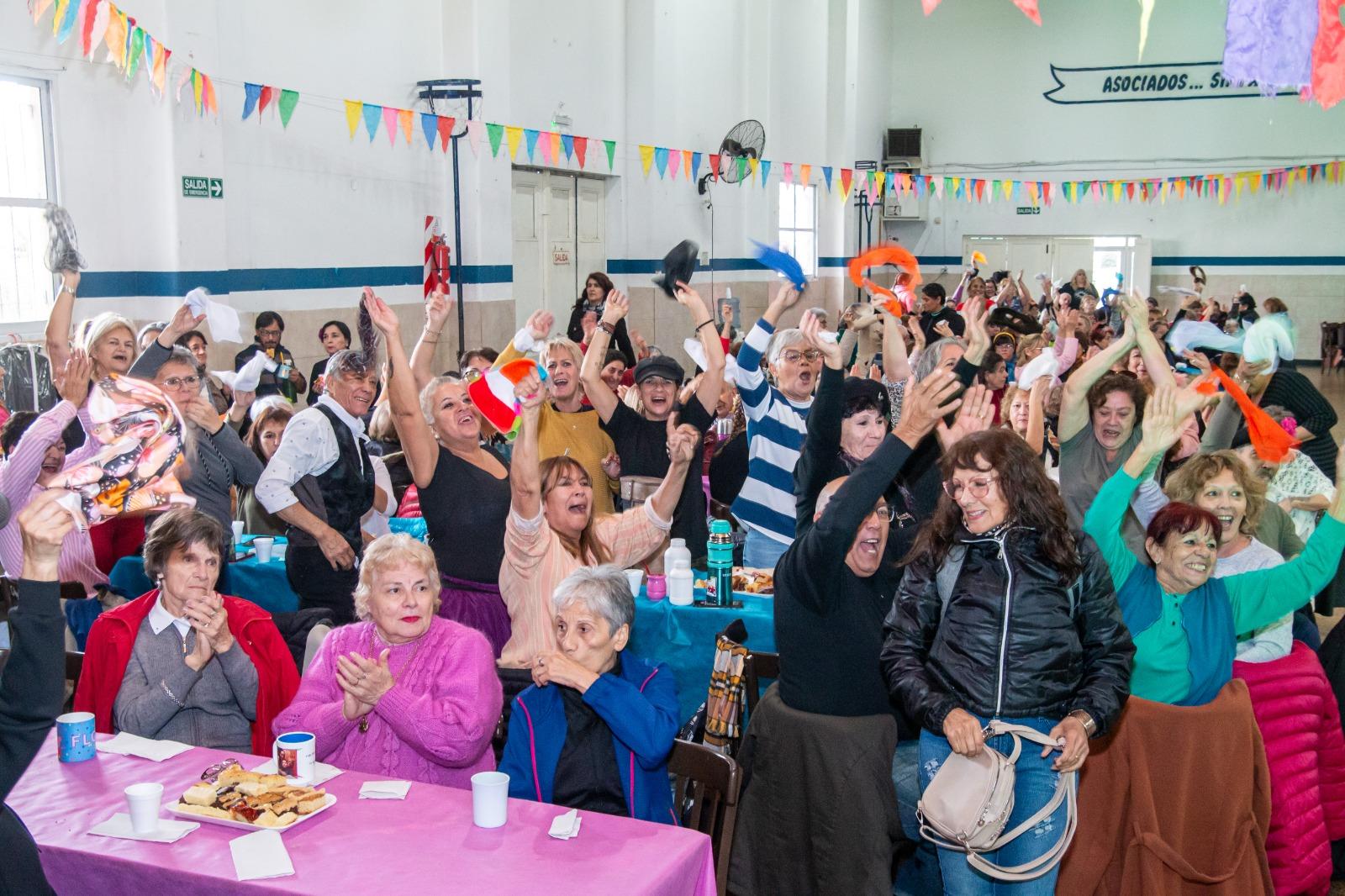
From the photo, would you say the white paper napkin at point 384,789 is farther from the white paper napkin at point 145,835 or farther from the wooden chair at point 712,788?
the wooden chair at point 712,788

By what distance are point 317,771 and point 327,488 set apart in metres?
1.69

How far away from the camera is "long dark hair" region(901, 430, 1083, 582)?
2.74 meters

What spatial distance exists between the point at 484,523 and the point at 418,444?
33 cm

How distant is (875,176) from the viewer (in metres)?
15.2

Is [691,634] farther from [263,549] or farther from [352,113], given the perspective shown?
[352,113]

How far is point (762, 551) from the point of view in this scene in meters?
4.58

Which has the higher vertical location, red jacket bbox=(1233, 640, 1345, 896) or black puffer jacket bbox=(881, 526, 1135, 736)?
black puffer jacket bbox=(881, 526, 1135, 736)

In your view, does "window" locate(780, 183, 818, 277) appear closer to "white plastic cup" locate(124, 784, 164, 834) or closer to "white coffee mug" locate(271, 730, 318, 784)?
"white coffee mug" locate(271, 730, 318, 784)

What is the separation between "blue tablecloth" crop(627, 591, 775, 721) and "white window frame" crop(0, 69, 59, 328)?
14.4ft

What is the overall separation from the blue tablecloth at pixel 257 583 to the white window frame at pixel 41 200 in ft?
9.27

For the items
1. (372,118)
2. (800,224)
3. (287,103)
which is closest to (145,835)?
(287,103)

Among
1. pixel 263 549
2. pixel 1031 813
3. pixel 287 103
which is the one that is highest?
pixel 287 103

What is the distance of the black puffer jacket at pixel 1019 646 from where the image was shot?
8.99 ft

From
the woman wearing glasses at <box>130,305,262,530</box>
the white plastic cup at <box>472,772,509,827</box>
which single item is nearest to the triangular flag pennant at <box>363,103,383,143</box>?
the woman wearing glasses at <box>130,305,262,530</box>
